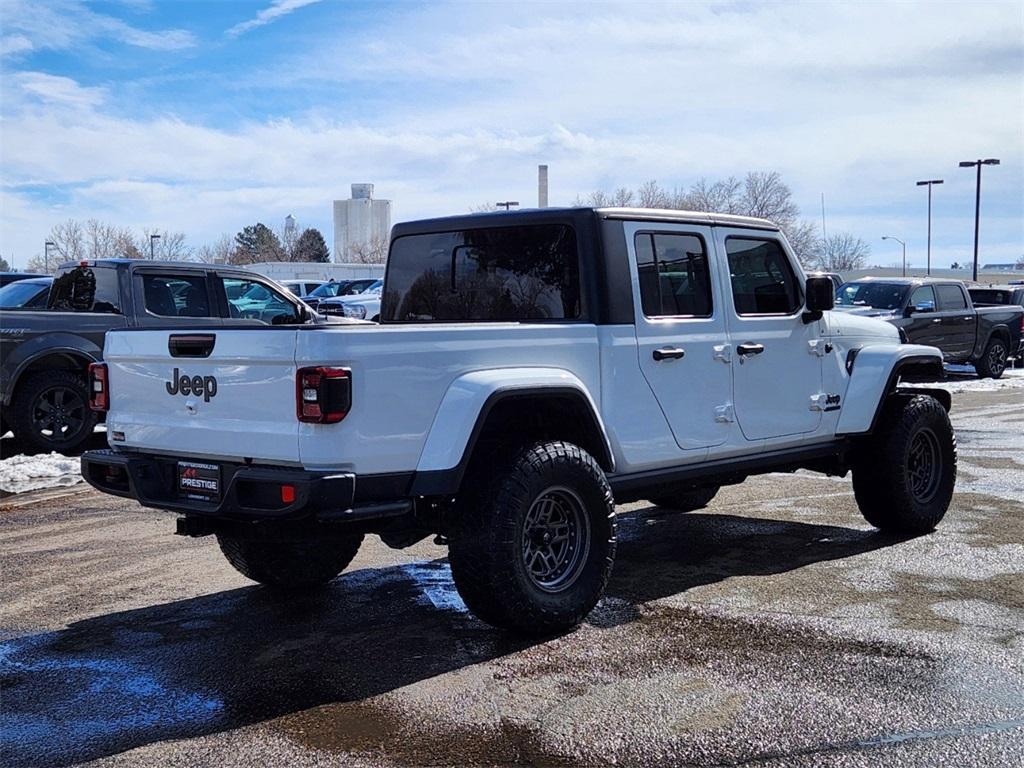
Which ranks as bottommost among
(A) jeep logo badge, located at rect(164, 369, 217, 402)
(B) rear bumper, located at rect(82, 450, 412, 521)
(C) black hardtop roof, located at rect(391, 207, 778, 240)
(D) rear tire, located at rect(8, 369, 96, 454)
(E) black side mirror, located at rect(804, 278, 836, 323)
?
(D) rear tire, located at rect(8, 369, 96, 454)

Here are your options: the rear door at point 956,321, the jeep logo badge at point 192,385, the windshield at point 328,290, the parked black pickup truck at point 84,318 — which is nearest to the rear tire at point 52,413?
the parked black pickup truck at point 84,318

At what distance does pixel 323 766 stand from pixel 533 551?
173cm

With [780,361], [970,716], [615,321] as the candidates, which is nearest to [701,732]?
[970,716]

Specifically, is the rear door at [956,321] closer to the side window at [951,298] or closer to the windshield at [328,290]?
the side window at [951,298]

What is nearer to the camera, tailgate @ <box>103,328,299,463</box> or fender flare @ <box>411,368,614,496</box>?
tailgate @ <box>103,328,299,463</box>

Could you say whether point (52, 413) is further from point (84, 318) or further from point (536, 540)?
point (536, 540)

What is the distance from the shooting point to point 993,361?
70.9 feet

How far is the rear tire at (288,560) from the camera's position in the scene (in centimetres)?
607

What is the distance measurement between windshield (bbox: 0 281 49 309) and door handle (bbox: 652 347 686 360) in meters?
8.74

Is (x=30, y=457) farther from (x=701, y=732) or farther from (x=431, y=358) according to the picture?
(x=701, y=732)

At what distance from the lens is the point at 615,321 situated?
5.74m

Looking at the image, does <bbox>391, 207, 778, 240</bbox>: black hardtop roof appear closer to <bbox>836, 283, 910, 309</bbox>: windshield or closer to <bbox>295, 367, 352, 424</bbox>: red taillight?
<bbox>295, 367, 352, 424</bbox>: red taillight

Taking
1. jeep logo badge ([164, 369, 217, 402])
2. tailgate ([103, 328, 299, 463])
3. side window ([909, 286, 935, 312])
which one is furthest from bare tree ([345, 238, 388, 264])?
Result: jeep logo badge ([164, 369, 217, 402])

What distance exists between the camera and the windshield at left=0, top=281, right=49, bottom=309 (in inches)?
484
